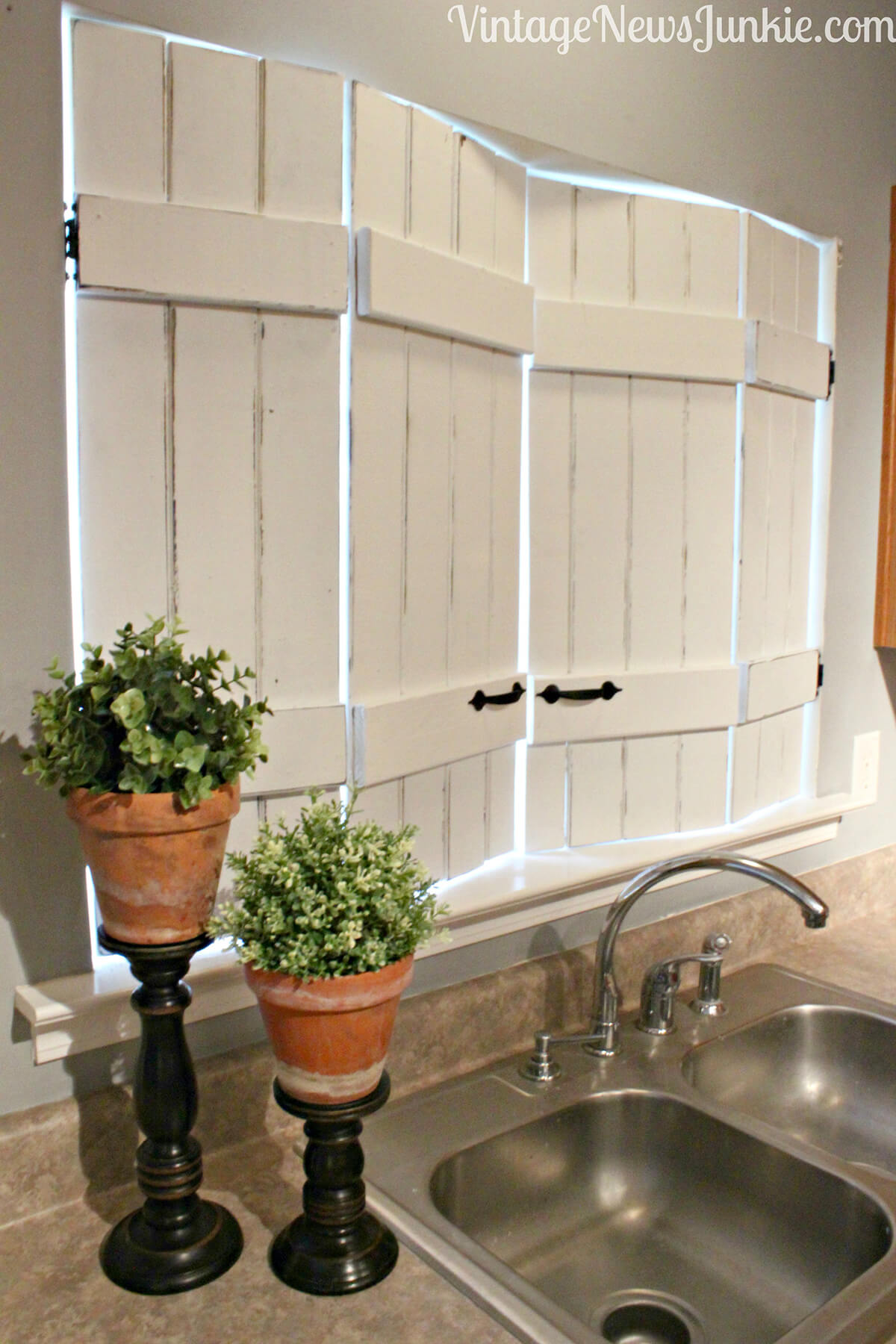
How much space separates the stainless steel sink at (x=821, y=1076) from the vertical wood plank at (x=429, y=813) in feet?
1.67

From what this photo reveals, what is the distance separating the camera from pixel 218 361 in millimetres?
1138

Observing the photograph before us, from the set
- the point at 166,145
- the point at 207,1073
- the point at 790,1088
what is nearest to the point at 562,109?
the point at 166,145

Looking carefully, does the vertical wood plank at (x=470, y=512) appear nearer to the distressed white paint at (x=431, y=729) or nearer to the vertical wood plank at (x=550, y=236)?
the distressed white paint at (x=431, y=729)

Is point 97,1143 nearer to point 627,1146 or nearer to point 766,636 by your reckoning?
point 627,1146

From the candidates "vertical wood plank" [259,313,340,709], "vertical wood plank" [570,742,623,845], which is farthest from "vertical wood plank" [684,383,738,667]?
"vertical wood plank" [259,313,340,709]

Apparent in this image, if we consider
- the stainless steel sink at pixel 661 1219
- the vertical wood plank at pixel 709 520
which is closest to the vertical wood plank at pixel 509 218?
the vertical wood plank at pixel 709 520

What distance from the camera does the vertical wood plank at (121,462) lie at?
3.51 feet

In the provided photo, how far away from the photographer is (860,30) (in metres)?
1.86

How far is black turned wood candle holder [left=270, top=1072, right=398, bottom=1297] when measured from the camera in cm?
A: 96

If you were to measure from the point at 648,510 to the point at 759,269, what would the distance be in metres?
0.44

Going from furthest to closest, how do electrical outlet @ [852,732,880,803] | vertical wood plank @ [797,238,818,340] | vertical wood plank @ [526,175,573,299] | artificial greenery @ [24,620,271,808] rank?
Answer: electrical outlet @ [852,732,880,803], vertical wood plank @ [797,238,818,340], vertical wood plank @ [526,175,573,299], artificial greenery @ [24,620,271,808]

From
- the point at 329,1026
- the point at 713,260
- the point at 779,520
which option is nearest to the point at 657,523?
the point at 779,520

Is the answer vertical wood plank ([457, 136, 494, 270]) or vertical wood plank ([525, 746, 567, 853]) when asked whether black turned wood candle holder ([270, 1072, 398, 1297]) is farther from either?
vertical wood plank ([457, 136, 494, 270])

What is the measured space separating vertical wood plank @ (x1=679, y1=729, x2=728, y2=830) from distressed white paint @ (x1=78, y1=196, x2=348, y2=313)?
878 millimetres
